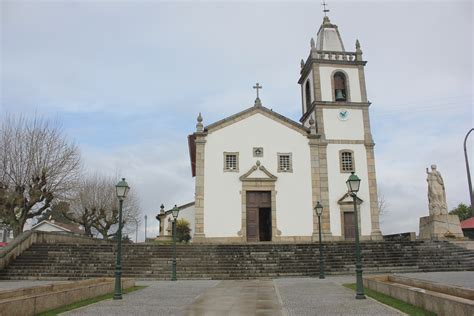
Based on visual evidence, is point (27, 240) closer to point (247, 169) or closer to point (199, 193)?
point (199, 193)

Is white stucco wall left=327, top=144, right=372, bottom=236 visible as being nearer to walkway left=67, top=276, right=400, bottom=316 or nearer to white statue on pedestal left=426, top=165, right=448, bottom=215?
white statue on pedestal left=426, top=165, right=448, bottom=215

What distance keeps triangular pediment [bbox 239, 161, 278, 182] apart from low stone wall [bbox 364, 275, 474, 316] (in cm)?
1361

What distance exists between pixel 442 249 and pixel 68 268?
59.0 ft

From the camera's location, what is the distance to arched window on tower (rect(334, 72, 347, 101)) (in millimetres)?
27578

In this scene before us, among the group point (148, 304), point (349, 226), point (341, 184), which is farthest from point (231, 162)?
point (148, 304)

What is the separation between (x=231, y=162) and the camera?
2539 cm

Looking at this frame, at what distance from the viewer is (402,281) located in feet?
35.0

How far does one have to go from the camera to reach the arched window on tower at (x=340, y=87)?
27.6m

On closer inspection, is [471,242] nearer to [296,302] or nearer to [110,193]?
[296,302]

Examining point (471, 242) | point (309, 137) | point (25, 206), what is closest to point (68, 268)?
point (25, 206)

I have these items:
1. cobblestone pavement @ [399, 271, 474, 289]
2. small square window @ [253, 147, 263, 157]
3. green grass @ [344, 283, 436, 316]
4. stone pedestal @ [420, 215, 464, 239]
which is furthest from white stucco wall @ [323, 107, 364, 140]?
green grass @ [344, 283, 436, 316]

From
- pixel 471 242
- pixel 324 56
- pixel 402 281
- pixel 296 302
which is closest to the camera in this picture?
pixel 296 302

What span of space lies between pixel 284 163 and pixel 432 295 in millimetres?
18680

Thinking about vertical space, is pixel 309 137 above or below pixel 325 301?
above
